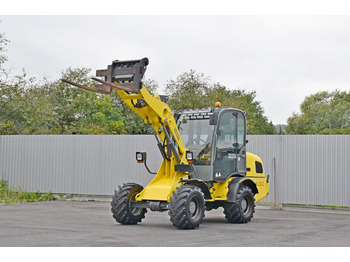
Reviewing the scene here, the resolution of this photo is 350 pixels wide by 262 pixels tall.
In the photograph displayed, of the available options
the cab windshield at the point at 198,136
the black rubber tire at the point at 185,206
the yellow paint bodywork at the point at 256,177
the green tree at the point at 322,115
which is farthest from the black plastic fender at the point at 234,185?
the green tree at the point at 322,115

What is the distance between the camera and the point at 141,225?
43.1 feet

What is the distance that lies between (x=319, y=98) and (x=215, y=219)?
231 feet

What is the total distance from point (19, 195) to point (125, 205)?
9.35 m

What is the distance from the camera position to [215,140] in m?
13.5

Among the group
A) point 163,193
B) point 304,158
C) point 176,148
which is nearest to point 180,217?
point 163,193

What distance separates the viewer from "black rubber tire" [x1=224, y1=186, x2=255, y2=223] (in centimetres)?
1353

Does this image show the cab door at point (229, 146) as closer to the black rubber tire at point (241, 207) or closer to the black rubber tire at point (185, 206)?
the black rubber tire at point (241, 207)

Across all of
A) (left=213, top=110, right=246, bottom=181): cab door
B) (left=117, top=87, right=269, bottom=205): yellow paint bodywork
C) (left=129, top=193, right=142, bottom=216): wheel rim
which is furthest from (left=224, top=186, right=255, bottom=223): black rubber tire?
(left=129, top=193, right=142, bottom=216): wheel rim

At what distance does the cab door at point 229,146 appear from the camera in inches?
535

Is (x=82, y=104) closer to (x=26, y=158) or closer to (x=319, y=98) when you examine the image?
(x=26, y=158)

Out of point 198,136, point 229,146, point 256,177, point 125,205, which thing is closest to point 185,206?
point 125,205

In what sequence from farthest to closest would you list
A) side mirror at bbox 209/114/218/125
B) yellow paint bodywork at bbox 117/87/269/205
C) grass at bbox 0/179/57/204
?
1. grass at bbox 0/179/57/204
2. side mirror at bbox 209/114/218/125
3. yellow paint bodywork at bbox 117/87/269/205

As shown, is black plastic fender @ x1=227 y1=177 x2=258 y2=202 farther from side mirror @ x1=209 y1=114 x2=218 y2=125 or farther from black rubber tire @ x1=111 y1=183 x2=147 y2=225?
black rubber tire @ x1=111 y1=183 x2=147 y2=225

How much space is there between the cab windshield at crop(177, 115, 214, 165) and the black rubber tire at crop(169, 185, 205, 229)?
127cm
